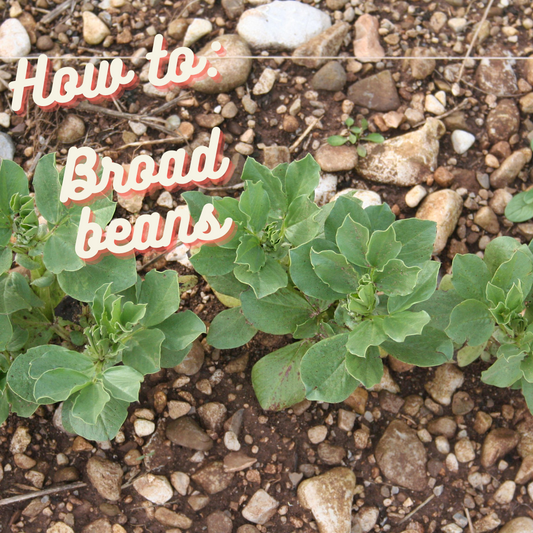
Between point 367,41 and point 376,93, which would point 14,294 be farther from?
point 367,41

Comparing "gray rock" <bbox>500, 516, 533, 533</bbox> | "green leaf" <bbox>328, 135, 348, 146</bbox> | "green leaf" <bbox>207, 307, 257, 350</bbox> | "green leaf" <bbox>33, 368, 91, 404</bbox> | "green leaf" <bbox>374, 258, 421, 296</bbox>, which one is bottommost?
"gray rock" <bbox>500, 516, 533, 533</bbox>

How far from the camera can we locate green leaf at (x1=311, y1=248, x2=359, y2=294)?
196 cm

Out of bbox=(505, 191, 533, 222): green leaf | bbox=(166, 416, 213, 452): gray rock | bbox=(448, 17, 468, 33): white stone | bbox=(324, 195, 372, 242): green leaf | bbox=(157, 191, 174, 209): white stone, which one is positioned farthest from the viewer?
bbox=(448, 17, 468, 33): white stone

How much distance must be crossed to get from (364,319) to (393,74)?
68.4 inches

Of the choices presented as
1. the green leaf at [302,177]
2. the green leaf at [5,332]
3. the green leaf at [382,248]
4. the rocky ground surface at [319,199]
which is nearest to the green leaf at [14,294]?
the green leaf at [5,332]

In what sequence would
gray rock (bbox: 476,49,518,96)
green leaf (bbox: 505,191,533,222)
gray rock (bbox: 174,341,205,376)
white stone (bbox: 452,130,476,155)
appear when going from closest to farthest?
gray rock (bbox: 174,341,205,376), green leaf (bbox: 505,191,533,222), white stone (bbox: 452,130,476,155), gray rock (bbox: 476,49,518,96)

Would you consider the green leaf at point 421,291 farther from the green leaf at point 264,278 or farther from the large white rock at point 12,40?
→ the large white rock at point 12,40

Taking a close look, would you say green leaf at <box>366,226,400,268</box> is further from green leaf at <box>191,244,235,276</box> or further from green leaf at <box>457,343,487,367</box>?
green leaf at <box>457,343,487,367</box>

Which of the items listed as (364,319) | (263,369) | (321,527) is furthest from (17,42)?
(321,527)

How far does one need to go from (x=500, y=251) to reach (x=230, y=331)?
3.58ft

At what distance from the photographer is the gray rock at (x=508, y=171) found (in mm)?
3031

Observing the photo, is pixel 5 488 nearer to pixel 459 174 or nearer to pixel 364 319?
pixel 364 319

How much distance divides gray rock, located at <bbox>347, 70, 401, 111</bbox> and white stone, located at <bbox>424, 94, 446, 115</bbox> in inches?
5.9

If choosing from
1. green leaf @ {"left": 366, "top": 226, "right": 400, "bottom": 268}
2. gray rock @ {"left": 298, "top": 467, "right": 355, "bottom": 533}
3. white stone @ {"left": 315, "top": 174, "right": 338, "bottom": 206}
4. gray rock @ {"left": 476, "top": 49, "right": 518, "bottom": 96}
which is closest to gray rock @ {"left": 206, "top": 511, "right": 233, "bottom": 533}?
gray rock @ {"left": 298, "top": 467, "right": 355, "bottom": 533}
